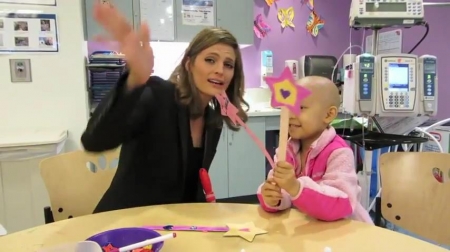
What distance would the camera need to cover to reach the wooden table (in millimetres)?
829

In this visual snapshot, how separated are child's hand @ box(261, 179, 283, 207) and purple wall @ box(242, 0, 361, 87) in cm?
296

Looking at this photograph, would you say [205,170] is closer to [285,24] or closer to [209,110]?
[209,110]

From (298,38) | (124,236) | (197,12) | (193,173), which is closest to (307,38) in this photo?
(298,38)

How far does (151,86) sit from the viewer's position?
1.29 metres

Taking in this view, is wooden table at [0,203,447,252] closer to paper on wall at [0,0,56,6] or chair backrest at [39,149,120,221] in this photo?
chair backrest at [39,149,120,221]

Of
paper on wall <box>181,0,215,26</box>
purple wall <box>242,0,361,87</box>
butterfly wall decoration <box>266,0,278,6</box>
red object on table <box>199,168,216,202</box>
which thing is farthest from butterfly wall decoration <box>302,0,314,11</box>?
red object on table <box>199,168,216,202</box>

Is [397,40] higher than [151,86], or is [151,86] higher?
[397,40]

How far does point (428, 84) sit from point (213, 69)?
5.80 ft

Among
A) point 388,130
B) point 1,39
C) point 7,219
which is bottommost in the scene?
point 7,219

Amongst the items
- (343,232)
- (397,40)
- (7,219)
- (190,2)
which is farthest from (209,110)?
(397,40)

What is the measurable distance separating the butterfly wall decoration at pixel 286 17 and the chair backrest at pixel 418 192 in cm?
292

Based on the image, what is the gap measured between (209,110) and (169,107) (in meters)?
0.18

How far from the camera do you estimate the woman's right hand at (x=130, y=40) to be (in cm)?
93

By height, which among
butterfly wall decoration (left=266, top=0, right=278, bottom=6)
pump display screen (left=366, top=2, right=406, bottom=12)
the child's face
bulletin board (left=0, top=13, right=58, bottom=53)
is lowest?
the child's face
